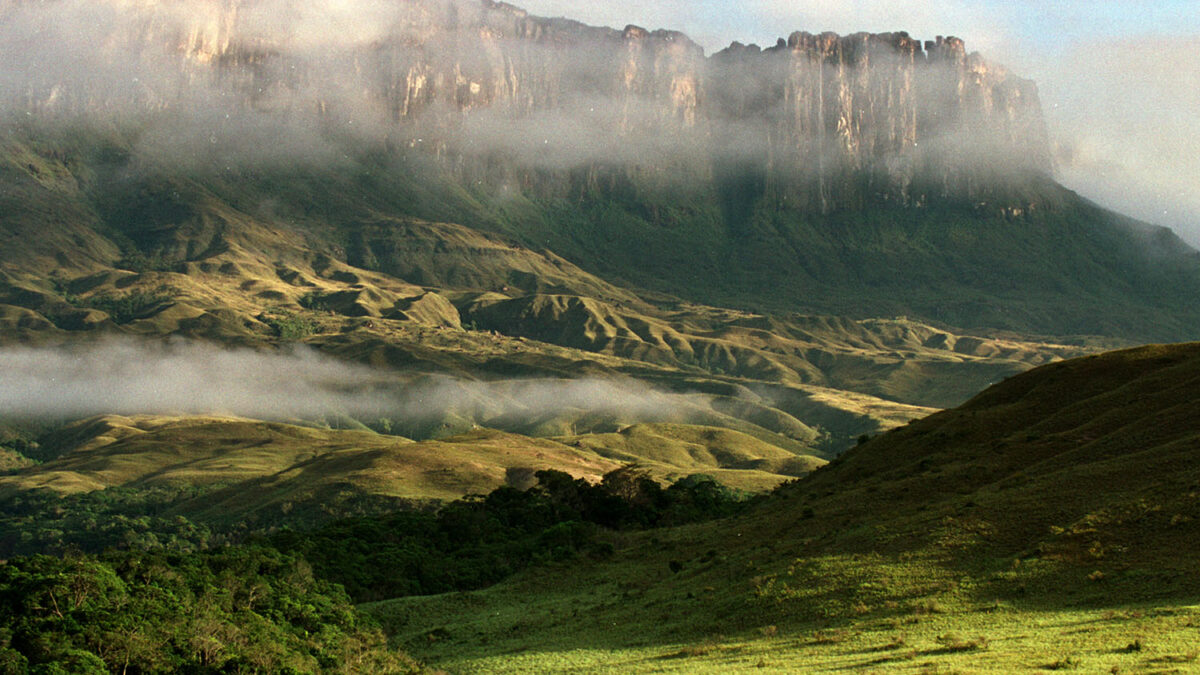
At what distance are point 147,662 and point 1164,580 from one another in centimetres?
5435

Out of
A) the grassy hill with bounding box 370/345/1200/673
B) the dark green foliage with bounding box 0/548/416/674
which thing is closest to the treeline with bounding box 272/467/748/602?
the grassy hill with bounding box 370/345/1200/673

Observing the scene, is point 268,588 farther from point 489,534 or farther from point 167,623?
point 489,534

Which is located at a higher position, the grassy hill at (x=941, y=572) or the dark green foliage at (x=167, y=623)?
the grassy hill at (x=941, y=572)

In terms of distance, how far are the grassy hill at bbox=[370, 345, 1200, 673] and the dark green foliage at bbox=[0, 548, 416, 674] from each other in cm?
702

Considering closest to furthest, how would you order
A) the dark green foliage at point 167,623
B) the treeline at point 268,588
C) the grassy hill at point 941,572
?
the grassy hill at point 941,572 → the dark green foliage at point 167,623 → the treeline at point 268,588

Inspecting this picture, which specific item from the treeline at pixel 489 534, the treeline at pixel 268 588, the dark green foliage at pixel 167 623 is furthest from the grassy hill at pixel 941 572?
the treeline at pixel 489 534

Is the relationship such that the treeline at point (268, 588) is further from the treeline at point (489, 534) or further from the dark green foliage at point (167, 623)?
the treeline at point (489, 534)

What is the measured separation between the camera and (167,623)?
6788 cm

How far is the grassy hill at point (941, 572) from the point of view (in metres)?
58.1

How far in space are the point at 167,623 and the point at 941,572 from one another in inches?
1808

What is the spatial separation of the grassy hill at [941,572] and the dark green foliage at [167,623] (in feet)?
23.0

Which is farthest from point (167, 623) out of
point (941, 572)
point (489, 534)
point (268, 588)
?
point (489, 534)

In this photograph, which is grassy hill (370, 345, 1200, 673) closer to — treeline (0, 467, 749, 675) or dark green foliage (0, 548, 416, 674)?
dark green foliage (0, 548, 416, 674)

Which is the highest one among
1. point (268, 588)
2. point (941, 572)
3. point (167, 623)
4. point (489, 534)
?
point (941, 572)
